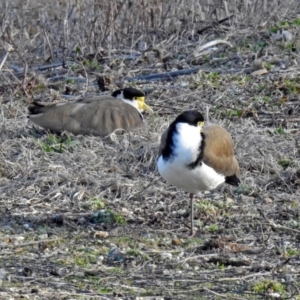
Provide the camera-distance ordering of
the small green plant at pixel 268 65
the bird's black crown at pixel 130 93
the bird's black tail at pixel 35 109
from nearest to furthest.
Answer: the bird's black tail at pixel 35 109
the bird's black crown at pixel 130 93
the small green plant at pixel 268 65

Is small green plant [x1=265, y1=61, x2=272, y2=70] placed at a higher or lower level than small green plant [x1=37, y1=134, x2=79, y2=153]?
higher

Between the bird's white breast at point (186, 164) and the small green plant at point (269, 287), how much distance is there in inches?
48.7

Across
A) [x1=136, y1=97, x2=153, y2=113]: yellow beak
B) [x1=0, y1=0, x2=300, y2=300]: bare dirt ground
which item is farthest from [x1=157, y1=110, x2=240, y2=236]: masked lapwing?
[x1=136, y1=97, x2=153, y2=113]: yellow beak

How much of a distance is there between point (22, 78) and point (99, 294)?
6274mm

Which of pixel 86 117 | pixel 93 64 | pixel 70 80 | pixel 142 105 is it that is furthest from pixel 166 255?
pixel 93 64

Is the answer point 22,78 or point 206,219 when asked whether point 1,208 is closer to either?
point 206,219

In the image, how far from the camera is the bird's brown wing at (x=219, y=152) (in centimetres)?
684

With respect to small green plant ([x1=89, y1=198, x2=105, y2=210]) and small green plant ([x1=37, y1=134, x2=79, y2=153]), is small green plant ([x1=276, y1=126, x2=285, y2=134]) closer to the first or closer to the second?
small green plant ([x1=37, y1=134, x2=79, y2=153])

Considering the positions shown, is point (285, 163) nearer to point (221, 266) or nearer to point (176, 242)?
point (176, 242)

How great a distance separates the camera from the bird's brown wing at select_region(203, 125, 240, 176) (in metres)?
6.84

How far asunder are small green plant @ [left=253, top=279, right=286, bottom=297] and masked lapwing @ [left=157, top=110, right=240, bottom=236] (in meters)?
1.25

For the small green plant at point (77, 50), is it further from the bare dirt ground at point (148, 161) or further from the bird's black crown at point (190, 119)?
the bird's black crown at point (190, 119)

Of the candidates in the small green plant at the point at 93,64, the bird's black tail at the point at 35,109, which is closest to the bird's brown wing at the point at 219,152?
the bird's black tail at the point at 35,109

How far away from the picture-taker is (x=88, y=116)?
944 centimetres
